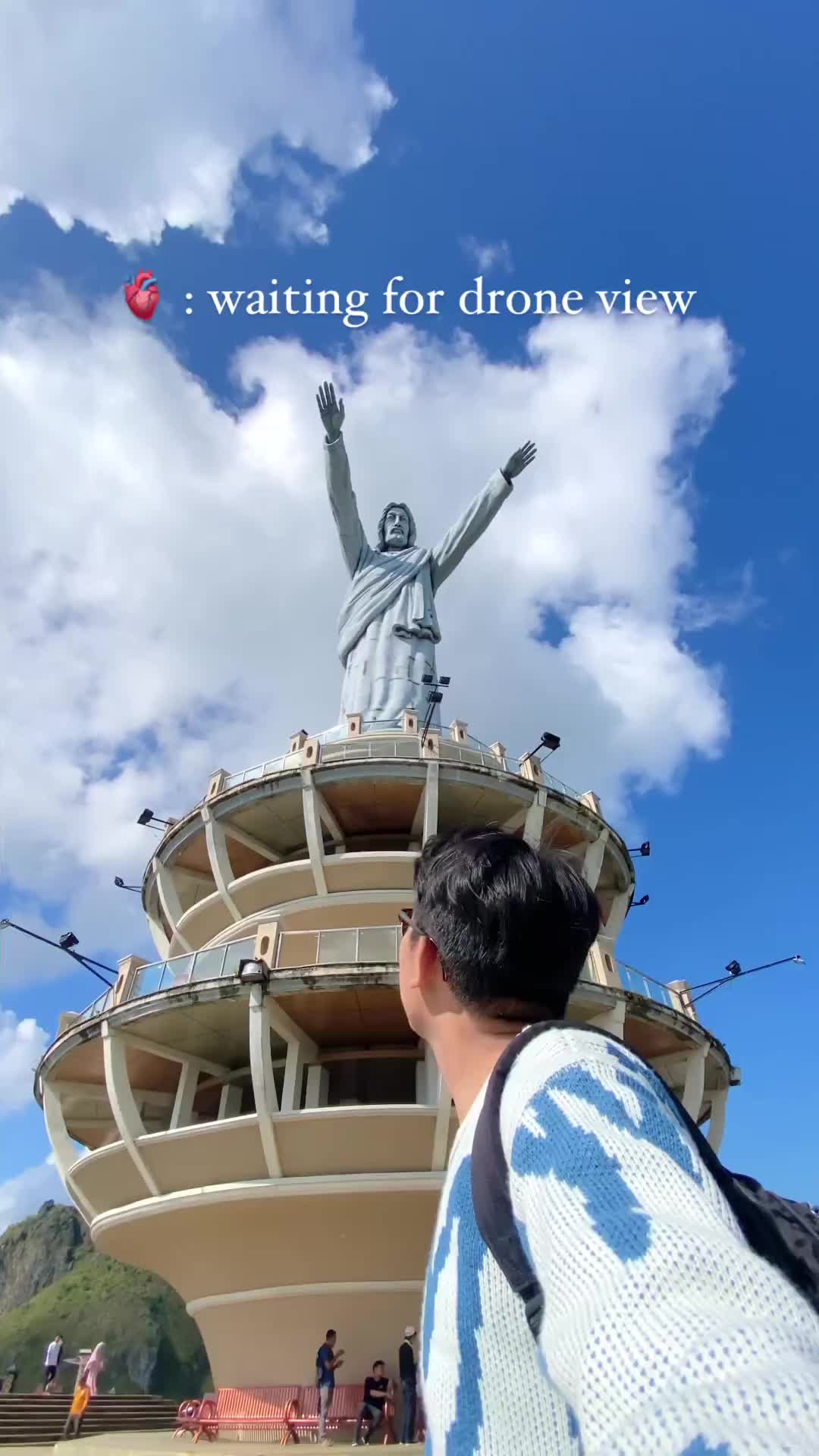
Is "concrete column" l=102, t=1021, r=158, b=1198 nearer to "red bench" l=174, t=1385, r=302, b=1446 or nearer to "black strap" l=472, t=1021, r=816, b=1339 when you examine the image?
"red bench" l=174, t=1385, r=302, b=1446

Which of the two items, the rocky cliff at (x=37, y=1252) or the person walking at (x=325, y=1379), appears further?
the rocky cliff at (x=37, y=1252)

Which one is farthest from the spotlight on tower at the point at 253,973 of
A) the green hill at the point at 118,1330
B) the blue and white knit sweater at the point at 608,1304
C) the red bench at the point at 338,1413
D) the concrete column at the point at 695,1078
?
the green hill at the point at 118,1330

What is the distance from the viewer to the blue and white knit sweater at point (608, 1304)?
88 cm

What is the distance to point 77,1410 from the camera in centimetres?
1733

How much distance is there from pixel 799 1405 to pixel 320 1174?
1504cm

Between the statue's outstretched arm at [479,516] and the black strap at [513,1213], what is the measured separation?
28.3 m

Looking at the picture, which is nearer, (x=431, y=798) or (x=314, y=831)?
(x=314, y=831)

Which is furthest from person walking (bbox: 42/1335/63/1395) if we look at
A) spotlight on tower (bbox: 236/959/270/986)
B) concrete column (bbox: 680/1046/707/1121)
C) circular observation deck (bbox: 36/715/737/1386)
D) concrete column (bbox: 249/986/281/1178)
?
concrete column (bbox: 680/1046/707/1121)

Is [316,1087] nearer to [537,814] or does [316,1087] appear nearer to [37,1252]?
[537,814]

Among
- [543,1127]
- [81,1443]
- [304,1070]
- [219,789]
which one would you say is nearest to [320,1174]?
[304,1070]

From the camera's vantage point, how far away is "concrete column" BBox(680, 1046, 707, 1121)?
56.6ft

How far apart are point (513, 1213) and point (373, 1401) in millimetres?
14731

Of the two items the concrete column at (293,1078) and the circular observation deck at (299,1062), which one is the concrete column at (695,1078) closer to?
the circular observation deck at (299,1062)

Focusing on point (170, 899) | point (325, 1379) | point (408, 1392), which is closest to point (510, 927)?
point (408, 1392)
